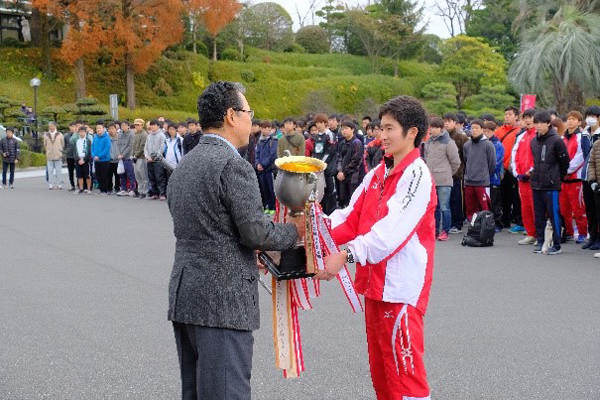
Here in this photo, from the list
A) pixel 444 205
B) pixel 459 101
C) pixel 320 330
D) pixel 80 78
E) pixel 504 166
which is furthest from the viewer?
pixel 459 101

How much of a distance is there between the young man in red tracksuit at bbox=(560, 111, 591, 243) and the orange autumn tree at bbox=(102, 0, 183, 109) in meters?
27.4

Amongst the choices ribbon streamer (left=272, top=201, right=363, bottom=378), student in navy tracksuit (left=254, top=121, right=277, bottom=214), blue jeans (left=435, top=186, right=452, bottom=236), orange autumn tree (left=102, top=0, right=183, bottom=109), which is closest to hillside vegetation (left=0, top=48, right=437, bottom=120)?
orange autumn tree (left=102, top=0, right=183, bottom=109)

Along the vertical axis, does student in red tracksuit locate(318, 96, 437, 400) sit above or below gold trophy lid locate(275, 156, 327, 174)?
below

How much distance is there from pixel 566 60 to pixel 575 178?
34.0ft

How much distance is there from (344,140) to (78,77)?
88.9ft

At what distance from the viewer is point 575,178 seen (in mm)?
10375

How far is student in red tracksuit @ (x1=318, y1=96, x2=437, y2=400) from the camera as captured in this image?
3.49m

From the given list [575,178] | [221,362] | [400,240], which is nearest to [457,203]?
[575,178]

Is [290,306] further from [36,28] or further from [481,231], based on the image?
[36,28]

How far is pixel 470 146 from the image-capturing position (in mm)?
11500

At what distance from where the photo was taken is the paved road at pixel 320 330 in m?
4.89

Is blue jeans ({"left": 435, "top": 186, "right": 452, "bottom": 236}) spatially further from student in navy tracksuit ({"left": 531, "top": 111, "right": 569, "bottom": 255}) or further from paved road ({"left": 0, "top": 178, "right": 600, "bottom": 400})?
student in navy tracksuit ({"left": 531, "top": 111, "right": 569, "bottom": 255})

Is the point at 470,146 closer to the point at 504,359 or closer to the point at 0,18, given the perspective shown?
the point at 504,359

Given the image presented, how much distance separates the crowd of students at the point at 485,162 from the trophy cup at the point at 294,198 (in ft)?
19.8
